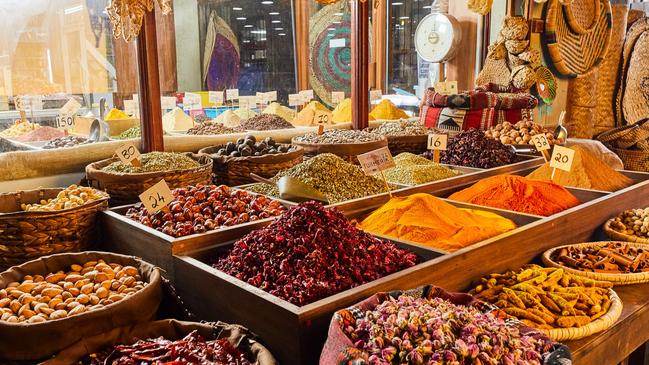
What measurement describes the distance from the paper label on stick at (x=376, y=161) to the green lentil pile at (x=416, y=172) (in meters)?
0.47

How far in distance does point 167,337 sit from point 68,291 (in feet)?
0.98

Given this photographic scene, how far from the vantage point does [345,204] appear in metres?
2.03

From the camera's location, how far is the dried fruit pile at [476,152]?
2.97 metres

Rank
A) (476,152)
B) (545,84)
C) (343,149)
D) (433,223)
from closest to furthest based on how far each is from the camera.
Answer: (433,223)
(343,149)
(476,152)
(545,84)

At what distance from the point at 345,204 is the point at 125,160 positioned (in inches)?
33.7

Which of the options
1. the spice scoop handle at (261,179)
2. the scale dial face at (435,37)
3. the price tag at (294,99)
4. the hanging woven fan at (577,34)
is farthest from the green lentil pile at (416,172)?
the hanging woven fan at (577,34)

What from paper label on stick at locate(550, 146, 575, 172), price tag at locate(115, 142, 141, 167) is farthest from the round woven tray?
price tag at locate(115, 142, 141, 167)

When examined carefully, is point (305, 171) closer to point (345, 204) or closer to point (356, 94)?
point (345, 204)

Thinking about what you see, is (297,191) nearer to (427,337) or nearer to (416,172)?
(416,172)

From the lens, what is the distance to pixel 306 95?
4.31 meters

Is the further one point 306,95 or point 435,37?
point 435,37

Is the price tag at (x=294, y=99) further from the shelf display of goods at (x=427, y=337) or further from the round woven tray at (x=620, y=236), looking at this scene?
the shelf display of goods at (x=427, y=337)

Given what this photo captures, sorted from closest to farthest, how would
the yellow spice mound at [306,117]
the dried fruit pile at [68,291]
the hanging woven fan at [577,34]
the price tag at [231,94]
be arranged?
1. the dried fruit pile at [68,291]
2. the yellow spice mound at [306,117]
3. the price tag at [231,94]
4. the hanging woven fan at [577,34]

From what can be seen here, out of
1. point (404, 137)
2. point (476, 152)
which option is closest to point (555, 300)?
point (476, 152)
